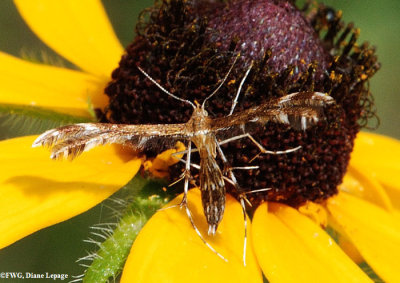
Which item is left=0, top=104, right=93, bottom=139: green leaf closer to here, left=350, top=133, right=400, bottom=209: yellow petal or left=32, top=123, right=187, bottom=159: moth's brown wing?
left=32, top=123, right=187, bottom=159: moth's brown wing

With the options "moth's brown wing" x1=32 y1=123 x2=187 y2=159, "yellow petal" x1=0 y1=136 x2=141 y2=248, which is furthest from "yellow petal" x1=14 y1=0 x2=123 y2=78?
"moth's brown wing" x1=32 y1=123 x2=187 y2=159

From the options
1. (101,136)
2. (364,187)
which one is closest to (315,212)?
(364,187)

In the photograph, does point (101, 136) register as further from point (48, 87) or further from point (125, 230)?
point (48, 87)

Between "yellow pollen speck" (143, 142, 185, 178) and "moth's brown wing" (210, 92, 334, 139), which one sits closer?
"moth's brown wing" (210, 92, 334, 139)

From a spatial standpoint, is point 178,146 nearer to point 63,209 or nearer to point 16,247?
point 63,209

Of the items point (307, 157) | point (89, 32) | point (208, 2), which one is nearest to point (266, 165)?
point (307, 157)
